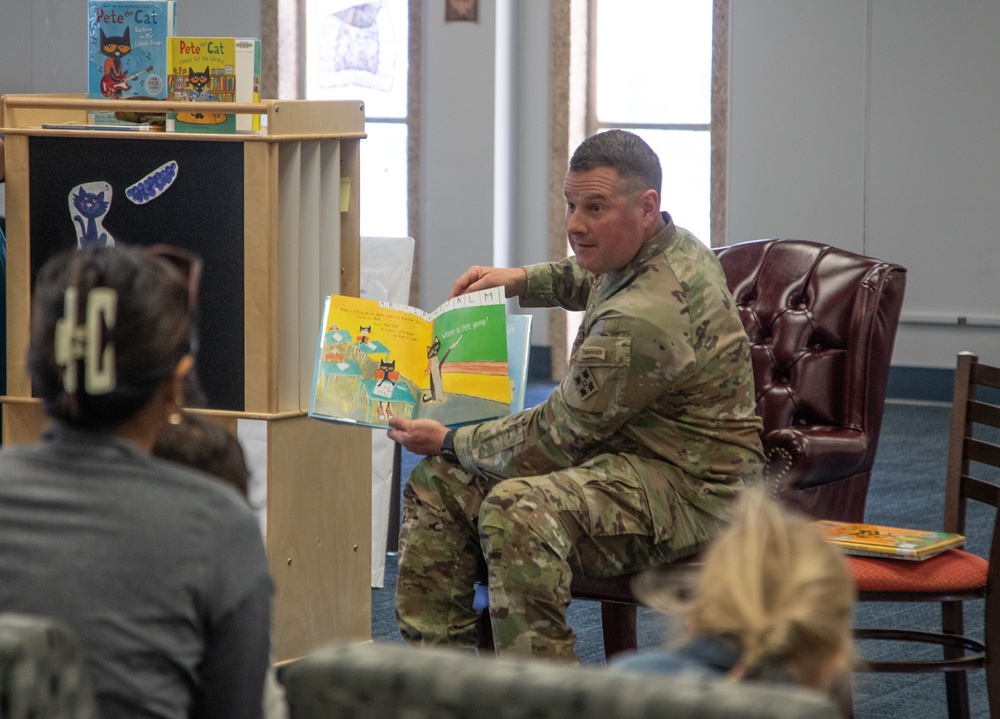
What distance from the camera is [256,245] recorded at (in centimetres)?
278

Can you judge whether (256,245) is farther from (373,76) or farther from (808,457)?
(373,76)

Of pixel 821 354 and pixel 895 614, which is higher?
pixel 821 354

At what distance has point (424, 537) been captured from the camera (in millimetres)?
2736

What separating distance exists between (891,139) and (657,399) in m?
5.02

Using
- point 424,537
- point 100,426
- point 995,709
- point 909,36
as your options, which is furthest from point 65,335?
point 909,36

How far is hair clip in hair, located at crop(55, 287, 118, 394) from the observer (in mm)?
1257

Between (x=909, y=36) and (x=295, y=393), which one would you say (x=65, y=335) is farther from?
(x=909, y=36)

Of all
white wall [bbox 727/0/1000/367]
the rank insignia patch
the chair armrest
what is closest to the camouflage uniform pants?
the rank insignia patch

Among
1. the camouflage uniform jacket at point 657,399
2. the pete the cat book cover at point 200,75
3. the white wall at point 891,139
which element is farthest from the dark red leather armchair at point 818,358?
the white wall at point 891,139

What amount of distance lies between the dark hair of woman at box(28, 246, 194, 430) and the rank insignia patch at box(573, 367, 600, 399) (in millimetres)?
1281

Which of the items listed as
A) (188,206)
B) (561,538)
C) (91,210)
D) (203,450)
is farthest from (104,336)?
(91,210)

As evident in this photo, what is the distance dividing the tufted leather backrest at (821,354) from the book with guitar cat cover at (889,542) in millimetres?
254

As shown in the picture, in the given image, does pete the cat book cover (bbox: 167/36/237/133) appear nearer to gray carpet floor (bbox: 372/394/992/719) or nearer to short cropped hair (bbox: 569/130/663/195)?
short cropped hair (bbox: 569/130/663/195)

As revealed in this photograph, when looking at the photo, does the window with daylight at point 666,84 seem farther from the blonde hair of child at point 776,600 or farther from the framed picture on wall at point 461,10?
the blonde hair of child at point 776,600
